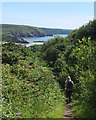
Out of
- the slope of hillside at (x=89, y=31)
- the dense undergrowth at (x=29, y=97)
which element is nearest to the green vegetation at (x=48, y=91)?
the dense undergrowth at (x=29, y=97)

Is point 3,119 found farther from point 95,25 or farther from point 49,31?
point 95,25

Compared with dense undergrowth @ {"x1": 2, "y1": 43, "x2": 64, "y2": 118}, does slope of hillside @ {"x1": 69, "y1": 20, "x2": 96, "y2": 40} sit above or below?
above

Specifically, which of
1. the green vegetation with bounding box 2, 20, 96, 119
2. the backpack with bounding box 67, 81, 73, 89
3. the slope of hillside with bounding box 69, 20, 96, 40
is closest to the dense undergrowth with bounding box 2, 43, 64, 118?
the green vegetation with bounding box 2, 20, 96, 119

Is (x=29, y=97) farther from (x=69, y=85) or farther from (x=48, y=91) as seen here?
(x=69, y=85)

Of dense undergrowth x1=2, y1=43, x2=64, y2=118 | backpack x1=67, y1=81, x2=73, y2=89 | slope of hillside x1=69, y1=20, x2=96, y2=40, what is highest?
slope of hillside x1=69, y1=20, x2=96, y2=40

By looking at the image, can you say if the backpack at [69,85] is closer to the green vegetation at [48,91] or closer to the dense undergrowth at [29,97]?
the green vegetation at [48,91]

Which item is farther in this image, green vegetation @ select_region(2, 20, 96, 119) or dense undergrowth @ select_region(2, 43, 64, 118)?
dense undergrowth @ select_region(2, 43, 64, 118)

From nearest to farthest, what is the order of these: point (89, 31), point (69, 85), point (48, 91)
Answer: point (69, 85), point (48, 91), point (89, 31)

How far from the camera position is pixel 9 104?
7.93m

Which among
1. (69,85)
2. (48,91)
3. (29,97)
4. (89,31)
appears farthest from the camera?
(89,31)

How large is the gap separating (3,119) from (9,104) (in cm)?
104

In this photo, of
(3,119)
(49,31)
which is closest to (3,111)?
(3,119)

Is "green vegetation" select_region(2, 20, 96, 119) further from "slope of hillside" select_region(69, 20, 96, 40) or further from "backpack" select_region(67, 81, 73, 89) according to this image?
"slope of hillside" select_region(69, 20, 96, 40)

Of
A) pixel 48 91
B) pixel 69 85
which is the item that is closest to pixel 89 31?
pixel 48 91
